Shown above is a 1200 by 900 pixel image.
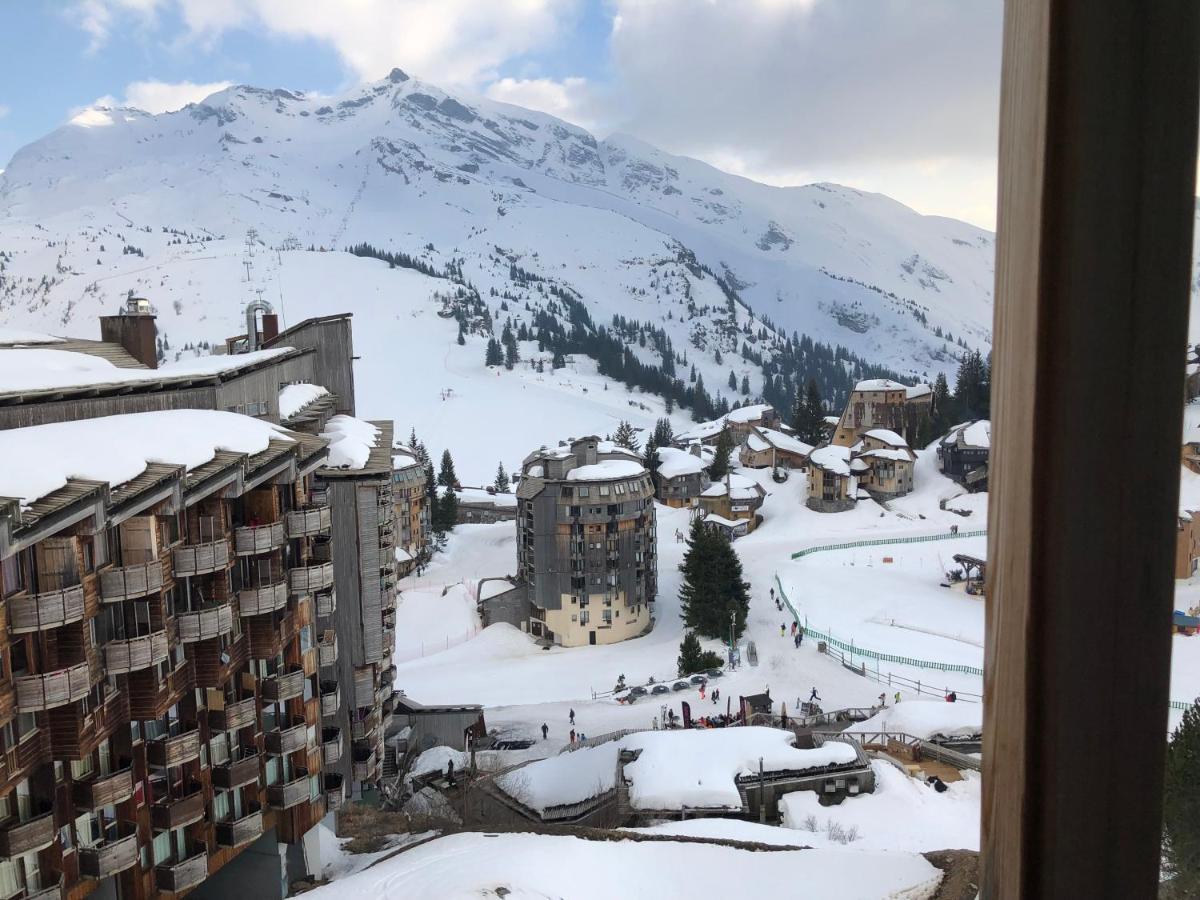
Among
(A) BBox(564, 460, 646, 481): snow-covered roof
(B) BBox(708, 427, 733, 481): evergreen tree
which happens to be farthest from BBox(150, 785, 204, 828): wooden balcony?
(B) BBox(708, 427, 733, 481): evergreen tree

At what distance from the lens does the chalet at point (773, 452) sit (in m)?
68.8

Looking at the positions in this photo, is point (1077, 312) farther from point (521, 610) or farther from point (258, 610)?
point (521, 610)

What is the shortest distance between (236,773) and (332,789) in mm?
3380

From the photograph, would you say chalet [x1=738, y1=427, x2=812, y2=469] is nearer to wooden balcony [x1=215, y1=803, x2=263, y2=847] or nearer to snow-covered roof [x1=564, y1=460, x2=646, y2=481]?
snow-covered roof [x1=564, y1=460, x2=646, y2=481]

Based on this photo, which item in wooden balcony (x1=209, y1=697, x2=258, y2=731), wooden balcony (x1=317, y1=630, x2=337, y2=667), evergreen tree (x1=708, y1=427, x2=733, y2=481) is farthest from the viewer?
evergreen tree (x1=708, y1=427, x2=733, y2=481)

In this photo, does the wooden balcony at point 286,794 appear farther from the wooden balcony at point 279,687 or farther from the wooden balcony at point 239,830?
the wooden balcony at point 279,687

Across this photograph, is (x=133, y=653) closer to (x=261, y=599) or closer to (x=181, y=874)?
(x=261, y=599)

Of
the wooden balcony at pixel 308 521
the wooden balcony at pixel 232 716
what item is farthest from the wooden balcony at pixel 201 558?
the wooden balcony at pixel 232 716

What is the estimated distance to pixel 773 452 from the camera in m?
69.4

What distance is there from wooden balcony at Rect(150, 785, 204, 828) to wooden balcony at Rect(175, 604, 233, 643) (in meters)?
2.16

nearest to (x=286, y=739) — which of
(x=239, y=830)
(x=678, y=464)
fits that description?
(x=239, y=830)

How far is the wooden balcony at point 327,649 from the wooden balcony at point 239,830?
338cm

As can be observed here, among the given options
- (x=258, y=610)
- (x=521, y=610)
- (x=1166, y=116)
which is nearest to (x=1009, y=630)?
(x=1166, y=116)

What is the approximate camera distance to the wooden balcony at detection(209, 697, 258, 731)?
535 inches
